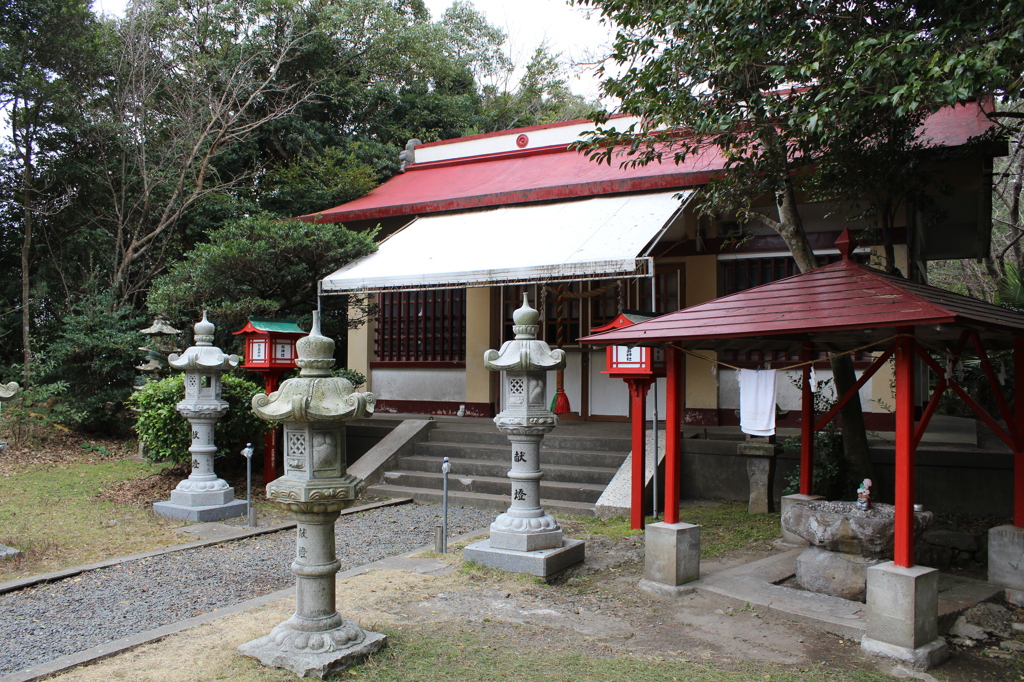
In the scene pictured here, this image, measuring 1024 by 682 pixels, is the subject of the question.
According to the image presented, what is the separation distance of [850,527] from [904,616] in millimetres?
1064

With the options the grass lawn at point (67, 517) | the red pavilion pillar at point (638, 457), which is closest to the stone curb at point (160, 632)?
the grass lawn at point (67, 517)

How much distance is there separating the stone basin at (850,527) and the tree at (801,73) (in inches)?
95.1

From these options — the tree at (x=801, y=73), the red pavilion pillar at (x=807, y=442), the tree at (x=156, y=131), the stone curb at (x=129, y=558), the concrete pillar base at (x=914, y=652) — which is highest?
the tree at (x=156, y=131)

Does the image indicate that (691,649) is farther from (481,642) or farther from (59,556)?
(59,556)

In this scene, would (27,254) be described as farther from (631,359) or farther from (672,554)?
(672,554)

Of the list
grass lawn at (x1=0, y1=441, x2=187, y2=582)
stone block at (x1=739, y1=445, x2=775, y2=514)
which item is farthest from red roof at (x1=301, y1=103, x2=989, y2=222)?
grass lawn at (x1=0, y1=441, x2=187, y2=582)

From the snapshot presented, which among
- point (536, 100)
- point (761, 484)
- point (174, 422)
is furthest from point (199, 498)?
point (536, 100)

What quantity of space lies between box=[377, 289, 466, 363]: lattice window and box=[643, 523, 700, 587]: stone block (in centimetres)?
802

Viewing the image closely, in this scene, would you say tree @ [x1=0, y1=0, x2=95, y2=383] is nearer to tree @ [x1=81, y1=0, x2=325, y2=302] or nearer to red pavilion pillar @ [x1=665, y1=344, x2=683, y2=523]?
tree @ [x1=81, y1=0, x2=325, y2=302]

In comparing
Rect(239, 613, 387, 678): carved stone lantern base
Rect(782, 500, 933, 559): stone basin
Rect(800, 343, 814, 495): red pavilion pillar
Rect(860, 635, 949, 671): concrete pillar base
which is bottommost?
Rect(860, 635, 949, 671): concrete pillar base

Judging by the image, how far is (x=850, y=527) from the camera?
19.5ft

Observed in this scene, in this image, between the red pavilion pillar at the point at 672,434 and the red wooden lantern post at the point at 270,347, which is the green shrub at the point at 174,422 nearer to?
the red wooden lantern post at the point at 270,347

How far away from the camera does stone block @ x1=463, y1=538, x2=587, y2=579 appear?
6.53 meters

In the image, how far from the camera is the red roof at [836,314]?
525 cm
